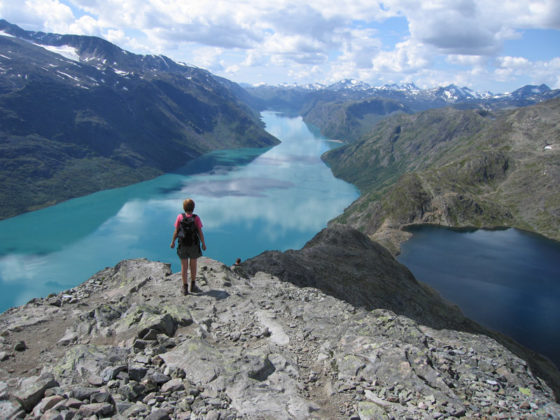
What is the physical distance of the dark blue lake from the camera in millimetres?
83125

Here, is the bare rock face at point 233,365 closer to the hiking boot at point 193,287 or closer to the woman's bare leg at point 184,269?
the hiking boot at point 193,287

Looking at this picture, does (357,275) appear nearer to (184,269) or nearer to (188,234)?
(184,269)

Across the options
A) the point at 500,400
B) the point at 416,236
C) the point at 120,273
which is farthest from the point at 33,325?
the point at 416,236

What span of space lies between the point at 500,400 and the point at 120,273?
69.8 feet

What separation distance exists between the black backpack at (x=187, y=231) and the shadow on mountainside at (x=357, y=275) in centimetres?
1217

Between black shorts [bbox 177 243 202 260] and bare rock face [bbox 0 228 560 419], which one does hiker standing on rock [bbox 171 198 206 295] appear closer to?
black shorts [bbox 177 243 202 260]

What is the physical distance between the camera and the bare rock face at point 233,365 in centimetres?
1002

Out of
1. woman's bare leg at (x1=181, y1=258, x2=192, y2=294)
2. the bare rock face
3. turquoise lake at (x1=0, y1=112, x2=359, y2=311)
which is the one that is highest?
woman's bare leg at (x1=181, y1=258, x2=192, y2=294)

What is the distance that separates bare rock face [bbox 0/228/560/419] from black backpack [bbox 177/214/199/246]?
2.97m

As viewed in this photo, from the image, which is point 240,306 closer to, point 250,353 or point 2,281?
point 250,353

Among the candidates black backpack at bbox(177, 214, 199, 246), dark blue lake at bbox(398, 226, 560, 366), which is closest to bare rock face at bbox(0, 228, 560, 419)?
→ black backpack at bbox(177, 214, 199, 246)

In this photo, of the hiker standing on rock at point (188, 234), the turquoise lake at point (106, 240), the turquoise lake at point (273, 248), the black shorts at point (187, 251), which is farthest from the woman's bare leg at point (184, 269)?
the turquoise lake at point (106, 240)

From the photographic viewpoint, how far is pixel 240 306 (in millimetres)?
18062

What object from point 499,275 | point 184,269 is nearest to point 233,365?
point 184,269
